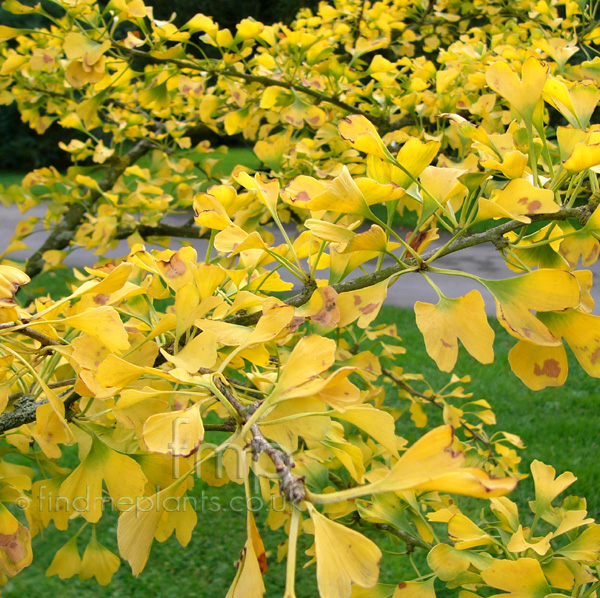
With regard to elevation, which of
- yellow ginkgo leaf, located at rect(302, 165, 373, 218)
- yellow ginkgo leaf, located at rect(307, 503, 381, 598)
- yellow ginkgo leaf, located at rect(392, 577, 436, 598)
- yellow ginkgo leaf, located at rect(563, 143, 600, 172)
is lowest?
yellow ginkgo leaf, located at rect(392, 577, 436, 598)

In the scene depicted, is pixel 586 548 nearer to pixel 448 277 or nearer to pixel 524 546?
pixel 524 546

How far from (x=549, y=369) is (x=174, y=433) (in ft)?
1.20

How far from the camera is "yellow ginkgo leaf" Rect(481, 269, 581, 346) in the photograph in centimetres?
50

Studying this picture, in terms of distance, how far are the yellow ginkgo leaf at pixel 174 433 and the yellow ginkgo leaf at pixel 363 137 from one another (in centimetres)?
29

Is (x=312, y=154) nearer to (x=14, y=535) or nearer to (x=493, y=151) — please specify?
(x=493, y=151)

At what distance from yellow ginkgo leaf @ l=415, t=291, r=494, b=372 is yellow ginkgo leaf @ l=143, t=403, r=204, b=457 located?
0.73 ft

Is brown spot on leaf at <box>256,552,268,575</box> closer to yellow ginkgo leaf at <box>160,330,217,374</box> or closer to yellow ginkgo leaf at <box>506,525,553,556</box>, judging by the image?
yellow ginkgo leaf at <box>160,330,217,374</box>

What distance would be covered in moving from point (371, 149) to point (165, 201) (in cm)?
114

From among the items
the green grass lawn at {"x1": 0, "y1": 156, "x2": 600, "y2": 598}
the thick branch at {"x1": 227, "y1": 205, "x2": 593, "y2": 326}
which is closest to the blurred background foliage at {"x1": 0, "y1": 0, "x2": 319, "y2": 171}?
the green grass lawn at {"x1": 0, "y1": 156, "x2": 600, "y2": 598}

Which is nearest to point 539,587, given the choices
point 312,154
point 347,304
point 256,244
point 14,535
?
point 347,304

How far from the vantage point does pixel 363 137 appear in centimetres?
54

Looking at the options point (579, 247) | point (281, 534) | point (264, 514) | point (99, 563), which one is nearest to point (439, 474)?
point (579, 247)

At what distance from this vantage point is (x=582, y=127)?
0.66m

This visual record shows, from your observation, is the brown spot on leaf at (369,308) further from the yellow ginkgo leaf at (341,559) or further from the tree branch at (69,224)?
the tree branch at (69,224)
